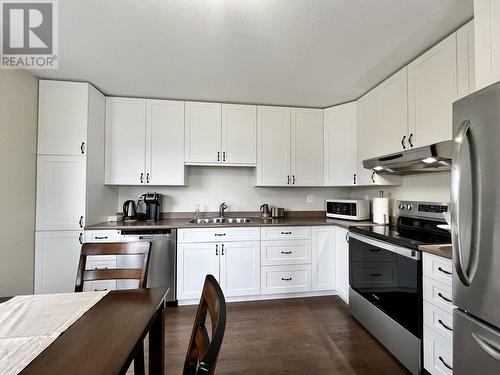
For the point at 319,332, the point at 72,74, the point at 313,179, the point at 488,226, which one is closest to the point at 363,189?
the point at 313,179

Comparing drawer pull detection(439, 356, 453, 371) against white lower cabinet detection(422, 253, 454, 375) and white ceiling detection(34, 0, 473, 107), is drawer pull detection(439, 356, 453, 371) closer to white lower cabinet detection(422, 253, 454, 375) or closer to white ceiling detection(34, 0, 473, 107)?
white lower cabinet detection(422, 253, 454, 375)

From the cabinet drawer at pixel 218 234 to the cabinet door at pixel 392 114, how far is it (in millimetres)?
1617

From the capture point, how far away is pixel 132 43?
70.2 inches

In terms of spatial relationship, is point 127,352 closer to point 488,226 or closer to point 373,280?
point 488,226

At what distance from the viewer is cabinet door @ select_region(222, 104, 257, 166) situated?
2910 millimetres

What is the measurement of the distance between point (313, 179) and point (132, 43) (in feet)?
7.88

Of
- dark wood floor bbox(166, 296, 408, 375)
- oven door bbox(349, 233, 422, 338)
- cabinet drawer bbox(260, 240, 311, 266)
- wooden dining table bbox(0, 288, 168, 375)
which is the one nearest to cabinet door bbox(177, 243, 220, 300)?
dark wood floor bbox(166, 296, 408, 375)

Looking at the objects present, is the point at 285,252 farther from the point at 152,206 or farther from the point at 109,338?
the point at 109,338

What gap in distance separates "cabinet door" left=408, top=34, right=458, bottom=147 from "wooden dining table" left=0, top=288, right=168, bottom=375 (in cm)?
217

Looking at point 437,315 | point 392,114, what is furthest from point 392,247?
point 392,114

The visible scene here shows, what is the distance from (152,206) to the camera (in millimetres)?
2828

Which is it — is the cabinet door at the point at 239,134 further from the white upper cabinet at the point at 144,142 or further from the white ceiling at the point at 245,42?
the white upper cabinet at the point at 144,142

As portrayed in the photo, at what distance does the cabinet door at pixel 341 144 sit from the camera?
2857mm

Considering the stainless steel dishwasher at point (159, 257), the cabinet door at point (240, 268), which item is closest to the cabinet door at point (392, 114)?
the cabinet door at point (240, 268)
